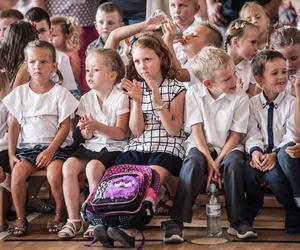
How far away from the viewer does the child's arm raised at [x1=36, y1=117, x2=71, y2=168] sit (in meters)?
5.05

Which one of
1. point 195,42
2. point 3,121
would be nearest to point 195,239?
point 195,42

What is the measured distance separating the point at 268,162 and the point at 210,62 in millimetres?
673

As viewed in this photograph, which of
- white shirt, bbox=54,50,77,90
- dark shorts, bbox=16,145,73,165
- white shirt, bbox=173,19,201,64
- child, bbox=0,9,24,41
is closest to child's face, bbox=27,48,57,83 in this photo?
dark shorts, bbox=16,145,73,165

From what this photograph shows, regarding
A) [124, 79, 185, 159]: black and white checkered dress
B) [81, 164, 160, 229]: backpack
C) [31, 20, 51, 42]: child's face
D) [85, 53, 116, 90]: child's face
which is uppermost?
[31, 20, 51, 42]: child's face

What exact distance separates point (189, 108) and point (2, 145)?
1200 millimetres

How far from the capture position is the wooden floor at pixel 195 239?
462 cm

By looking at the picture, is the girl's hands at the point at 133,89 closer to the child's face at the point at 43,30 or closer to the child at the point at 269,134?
the child at the point at 269,134

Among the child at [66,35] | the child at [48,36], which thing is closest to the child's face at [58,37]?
the child at [66,35]

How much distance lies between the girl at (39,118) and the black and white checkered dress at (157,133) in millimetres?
429

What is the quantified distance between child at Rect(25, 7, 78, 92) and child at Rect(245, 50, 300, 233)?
1370 mm

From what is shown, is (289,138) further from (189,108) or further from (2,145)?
(2,145)

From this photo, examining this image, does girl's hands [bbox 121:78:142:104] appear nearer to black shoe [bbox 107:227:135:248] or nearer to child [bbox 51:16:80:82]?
black shoe [bbox 107:227:135:248]

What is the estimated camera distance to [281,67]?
16.2ft

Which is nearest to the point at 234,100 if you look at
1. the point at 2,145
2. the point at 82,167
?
the point at 82,167
